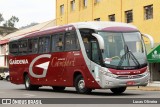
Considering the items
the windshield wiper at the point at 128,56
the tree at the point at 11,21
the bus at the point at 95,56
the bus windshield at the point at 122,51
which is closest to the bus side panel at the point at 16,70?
the bus at the point at 95,56

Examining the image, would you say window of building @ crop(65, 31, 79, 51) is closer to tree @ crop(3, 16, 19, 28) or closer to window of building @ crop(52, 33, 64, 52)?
window of building @ crop(52, 33, 64, 52)

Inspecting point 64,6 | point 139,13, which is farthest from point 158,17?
point 64,6

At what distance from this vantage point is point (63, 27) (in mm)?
24109

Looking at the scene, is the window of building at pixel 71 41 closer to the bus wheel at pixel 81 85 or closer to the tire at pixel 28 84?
the bus wheel at pixel 81 85

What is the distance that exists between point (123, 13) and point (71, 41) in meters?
19.7

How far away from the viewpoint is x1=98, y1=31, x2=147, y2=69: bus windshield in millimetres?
20750

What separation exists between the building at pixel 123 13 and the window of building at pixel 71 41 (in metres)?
13.7

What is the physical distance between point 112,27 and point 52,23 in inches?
A: 2089

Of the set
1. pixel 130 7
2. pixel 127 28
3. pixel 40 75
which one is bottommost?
pixel 40 75

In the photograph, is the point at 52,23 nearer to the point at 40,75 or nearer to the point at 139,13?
the point at 139,13

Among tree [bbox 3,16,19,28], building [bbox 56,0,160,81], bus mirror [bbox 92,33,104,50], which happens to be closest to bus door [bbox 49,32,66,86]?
bus mirror [bbox 92,33,104,50]

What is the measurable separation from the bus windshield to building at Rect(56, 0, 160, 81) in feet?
47.0

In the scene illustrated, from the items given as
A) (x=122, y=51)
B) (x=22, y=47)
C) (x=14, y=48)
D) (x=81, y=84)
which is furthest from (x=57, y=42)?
(x=14, y=48)

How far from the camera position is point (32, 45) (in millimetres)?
27516
